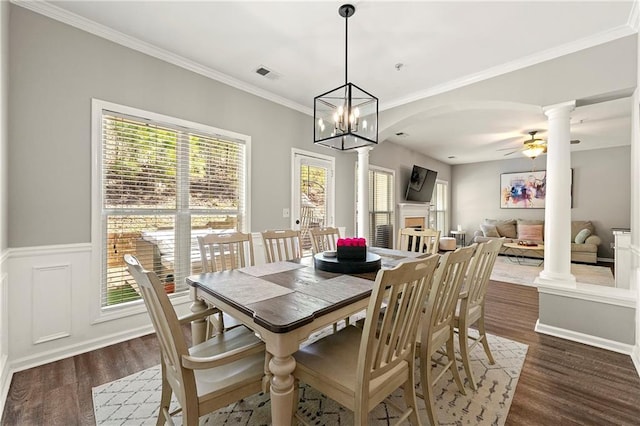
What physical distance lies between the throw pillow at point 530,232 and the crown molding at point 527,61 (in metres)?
5.72

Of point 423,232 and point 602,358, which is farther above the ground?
point 423,232

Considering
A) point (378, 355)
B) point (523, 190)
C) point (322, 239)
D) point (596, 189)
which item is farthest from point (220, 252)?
point (596, 189)

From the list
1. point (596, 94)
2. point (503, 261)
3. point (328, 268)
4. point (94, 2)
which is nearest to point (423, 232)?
point (328, 268)

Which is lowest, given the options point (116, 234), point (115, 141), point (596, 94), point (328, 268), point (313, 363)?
point (313, 363)

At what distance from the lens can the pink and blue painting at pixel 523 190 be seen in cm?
749

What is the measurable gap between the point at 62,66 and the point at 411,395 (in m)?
3.43

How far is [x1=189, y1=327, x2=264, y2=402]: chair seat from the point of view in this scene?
1175mm

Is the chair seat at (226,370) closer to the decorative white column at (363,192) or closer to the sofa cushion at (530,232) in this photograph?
the decorative white column at (363,192)

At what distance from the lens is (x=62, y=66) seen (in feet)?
7.36

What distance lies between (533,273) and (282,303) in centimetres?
578

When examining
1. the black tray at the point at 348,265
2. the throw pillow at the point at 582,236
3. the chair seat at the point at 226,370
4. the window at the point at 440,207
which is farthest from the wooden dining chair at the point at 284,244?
the throw pillow at the point at 582,236

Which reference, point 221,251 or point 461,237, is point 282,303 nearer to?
point 221,251

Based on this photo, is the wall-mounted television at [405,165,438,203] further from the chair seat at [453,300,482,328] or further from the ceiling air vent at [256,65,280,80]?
the chair seat at [453,300,482,328]

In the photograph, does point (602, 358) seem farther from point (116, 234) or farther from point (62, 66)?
point (62, 66)
